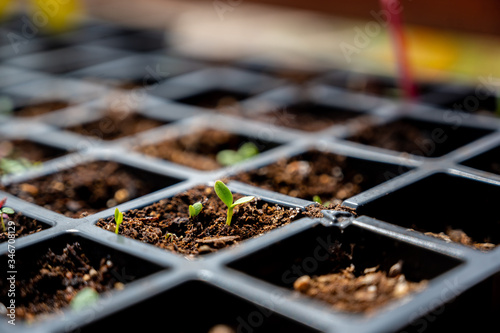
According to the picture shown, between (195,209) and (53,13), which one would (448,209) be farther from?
(53,13)

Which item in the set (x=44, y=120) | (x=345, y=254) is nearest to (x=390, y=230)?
(x=345, y=254)

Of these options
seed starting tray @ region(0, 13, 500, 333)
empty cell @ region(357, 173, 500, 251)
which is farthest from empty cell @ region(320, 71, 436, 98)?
empty cell @ region(357, 173, 500, 251)

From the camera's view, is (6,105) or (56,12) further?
(56,12)

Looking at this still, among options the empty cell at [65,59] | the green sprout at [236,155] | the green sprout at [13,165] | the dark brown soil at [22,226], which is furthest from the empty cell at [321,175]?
the empty cell at [65,59]

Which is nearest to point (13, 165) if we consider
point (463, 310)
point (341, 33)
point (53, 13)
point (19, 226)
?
point (19, 226)

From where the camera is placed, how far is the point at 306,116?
165cm

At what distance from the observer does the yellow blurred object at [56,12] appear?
210 centimetres

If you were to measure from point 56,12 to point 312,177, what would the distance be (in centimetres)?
146

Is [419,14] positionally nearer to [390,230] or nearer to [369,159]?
[369,159]

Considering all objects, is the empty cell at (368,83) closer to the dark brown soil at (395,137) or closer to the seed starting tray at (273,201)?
the seed starting tray at (273,201)

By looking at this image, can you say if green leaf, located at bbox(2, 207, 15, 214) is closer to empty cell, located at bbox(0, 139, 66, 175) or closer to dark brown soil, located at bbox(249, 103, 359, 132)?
empty cell, located at bbox(0, 139, 66, 175)

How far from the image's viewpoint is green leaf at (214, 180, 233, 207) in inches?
36.8

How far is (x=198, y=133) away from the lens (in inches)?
58.9

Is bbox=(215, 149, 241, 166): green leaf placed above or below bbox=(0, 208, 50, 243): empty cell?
above
